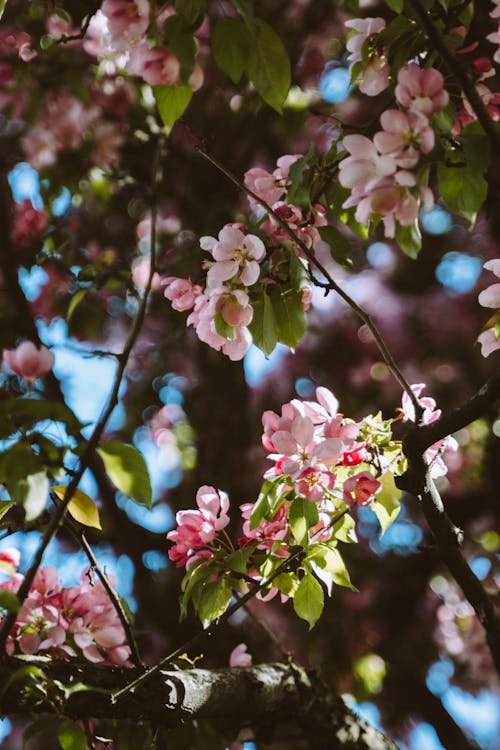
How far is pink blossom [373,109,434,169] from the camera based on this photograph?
837 mm

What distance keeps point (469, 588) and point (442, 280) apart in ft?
10.8

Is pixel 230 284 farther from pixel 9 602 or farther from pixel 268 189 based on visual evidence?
pixel 9 602

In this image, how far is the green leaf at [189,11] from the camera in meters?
0.83

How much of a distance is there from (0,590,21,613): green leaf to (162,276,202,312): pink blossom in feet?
1.61

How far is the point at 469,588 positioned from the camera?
0.99m

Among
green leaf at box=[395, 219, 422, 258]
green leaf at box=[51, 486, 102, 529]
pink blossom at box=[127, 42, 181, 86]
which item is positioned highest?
pink blossom at box=[127, 42, 181, 86]

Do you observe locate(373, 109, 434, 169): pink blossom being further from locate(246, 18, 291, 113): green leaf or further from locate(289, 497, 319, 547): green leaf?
locate(289, 497, 319, 547): green leaf

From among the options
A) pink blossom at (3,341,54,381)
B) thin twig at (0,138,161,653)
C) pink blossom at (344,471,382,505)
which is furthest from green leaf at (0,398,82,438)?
pink blossom at (344,471,382,505)

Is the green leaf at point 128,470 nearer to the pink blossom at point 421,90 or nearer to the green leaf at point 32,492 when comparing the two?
the green leaf at point 32,492

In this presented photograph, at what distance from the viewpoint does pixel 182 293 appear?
3.64ft

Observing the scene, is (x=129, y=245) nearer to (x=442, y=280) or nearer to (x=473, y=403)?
(x=442, y=280)

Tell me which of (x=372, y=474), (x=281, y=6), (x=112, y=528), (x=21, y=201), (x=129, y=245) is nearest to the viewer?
(x=372, y=474)

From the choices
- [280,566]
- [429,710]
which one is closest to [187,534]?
[280,566]

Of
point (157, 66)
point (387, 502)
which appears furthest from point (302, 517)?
point (157, 66)
